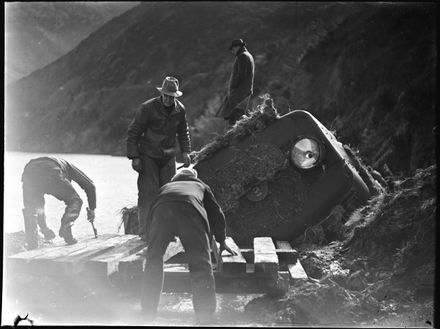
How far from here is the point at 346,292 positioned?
463 cm

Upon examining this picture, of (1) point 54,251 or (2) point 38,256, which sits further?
(1) point 54,251

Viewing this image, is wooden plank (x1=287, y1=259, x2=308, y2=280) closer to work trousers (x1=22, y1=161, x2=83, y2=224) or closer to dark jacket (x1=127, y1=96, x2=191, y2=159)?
dark jacket (x1=127, y1=96, x2=191, y2=159)

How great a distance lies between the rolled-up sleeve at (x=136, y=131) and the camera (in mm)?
5703

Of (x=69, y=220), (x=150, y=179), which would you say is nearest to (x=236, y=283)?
(x=150, y=179)

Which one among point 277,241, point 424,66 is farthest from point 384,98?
point 277,241

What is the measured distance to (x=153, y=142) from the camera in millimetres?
5820

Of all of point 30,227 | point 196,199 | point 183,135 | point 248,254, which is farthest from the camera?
point 30,227

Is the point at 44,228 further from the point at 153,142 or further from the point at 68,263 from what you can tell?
the point at 68,263

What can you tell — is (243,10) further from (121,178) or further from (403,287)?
(403,287)

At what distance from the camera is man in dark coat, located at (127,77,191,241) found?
573cm

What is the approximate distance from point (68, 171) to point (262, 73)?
774 inches

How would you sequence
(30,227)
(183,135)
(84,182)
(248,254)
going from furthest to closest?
(84,182) < (30,227) < (183,135) < (248,254)

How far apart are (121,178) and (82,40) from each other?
22.1 meters

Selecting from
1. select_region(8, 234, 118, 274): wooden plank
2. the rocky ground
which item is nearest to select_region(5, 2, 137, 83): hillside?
select_region(8, 234, 118, 274): wooden plank
